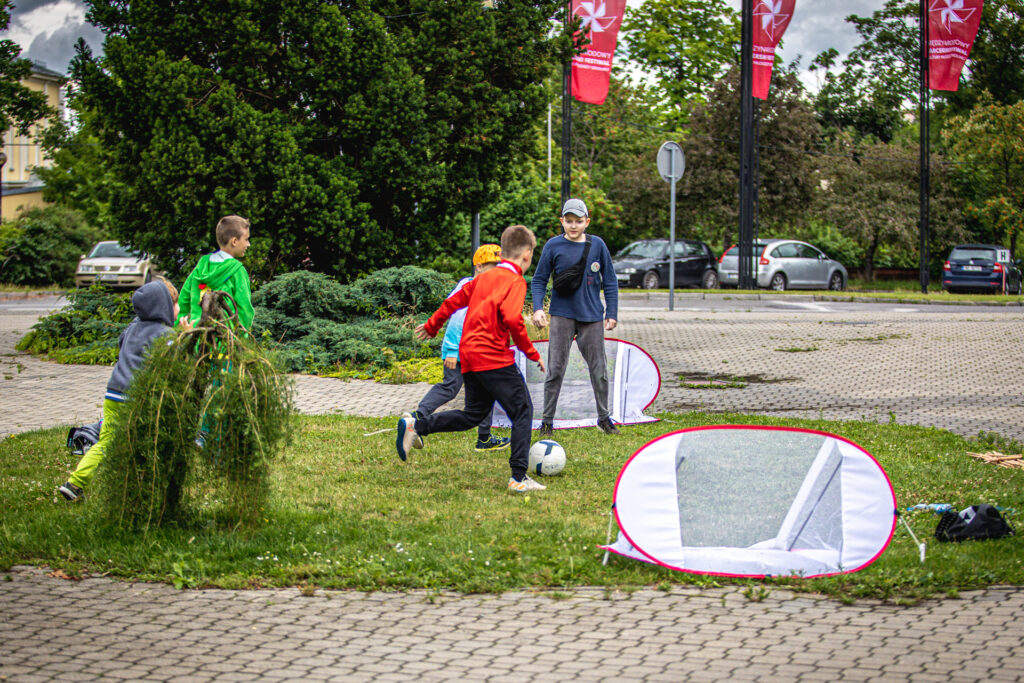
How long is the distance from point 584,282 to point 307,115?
766 centimetres

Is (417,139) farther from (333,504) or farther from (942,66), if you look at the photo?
(942,66)

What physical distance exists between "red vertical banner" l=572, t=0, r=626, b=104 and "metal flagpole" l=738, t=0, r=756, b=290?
22.8 feet

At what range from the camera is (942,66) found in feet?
95.1

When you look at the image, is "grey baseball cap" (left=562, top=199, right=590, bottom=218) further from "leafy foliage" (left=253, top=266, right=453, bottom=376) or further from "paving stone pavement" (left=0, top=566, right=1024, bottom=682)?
"leafy foliage" (left=253, top=266, right=453, bottom=376)

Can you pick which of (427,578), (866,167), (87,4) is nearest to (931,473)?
(427,578)

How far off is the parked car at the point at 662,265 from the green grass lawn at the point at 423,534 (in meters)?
22.5

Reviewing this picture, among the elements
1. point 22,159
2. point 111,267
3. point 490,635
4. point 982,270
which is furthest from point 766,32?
point 22,159

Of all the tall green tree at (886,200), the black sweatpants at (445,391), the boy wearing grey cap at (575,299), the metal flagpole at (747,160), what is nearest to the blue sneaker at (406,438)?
the black sweatpants at (445,391)

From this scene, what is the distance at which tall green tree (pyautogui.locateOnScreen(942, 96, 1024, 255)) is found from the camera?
37.5 meters

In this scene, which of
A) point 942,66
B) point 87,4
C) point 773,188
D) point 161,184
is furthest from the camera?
point 773,188

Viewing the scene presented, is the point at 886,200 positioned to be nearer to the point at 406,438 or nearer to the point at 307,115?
the point at 307,115

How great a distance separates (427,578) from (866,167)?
1503 inches

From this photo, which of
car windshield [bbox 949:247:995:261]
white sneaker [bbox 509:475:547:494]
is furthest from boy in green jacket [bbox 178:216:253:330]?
car windshield [bbox 949:247:995:261]

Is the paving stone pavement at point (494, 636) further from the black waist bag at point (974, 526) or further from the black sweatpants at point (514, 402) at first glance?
the black sweatpants at point (514, 402)
